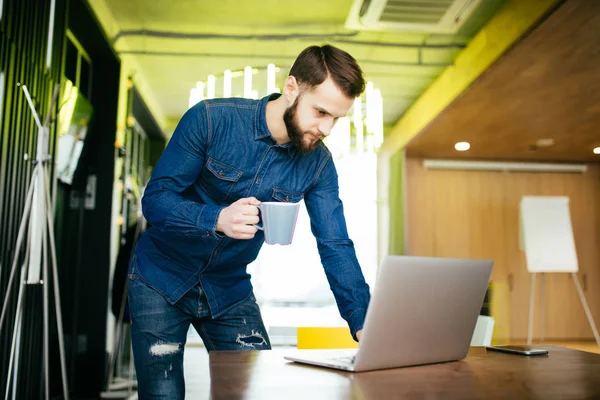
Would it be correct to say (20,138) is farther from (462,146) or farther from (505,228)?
(505,228)

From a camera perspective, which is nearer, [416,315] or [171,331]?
[416,315]

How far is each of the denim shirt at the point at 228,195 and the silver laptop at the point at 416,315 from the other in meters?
0.22

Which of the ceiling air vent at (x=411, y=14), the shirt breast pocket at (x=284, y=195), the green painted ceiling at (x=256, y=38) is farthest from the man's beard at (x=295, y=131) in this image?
the green painted ceiling at (x=256, y=38)

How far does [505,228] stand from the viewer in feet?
24.5

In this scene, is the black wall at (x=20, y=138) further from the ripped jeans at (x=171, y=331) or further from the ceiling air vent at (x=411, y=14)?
the ceiling air vent at (x=411, y=14)

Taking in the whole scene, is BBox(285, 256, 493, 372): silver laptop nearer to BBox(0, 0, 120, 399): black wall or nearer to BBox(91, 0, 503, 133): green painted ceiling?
BBox(0, 0, 120, 399): black wall

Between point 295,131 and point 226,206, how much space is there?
0.94 ft

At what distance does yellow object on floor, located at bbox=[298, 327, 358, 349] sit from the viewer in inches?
78.5

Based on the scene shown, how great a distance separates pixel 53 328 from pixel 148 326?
97.8 inches

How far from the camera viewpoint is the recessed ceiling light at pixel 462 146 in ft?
21.7

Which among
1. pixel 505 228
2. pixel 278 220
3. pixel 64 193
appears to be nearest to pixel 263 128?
pixel 278 220

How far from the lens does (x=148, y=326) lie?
1382 millimetres

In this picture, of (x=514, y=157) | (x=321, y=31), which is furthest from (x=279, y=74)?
(x=514, y=157)

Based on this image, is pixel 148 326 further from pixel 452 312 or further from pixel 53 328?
pixel 53 328
